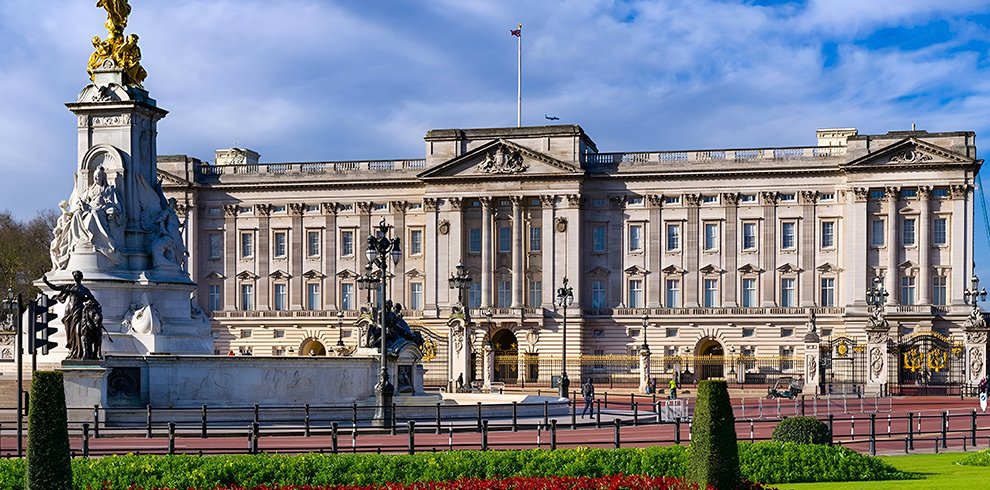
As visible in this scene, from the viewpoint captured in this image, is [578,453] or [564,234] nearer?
[578,453]

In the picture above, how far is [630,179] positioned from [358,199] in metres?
19.4

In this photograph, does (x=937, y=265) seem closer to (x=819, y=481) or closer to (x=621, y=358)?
(x=621, y=358)

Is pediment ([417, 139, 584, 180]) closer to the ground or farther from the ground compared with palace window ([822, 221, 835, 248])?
farther from the ground

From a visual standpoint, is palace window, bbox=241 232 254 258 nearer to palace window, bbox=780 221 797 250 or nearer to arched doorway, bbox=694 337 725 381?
arched doorway, bbox=694 337 725 381

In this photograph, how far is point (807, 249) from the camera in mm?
96438

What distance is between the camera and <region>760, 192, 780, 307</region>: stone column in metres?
96.9

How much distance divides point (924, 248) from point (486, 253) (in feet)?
94.3

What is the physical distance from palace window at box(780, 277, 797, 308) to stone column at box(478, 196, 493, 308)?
1957 centimetres

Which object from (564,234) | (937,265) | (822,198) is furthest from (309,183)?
(937,265)

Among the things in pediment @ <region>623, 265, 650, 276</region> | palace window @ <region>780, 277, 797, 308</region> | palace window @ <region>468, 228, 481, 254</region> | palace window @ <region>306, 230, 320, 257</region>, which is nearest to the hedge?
palace window @ <region>780, 277, 797, 308</region>

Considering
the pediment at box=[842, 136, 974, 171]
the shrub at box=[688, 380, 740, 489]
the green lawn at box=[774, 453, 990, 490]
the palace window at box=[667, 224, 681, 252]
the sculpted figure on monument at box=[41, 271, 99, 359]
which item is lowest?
the green lawn at box=[774, 453, 990, 490]

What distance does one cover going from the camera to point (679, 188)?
9844 cm

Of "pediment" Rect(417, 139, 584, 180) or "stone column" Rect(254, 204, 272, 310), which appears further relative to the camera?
"stone column" Rect(254, 204, 272, 310)

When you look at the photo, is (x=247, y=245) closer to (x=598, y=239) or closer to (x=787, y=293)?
(x=598, y=239)
